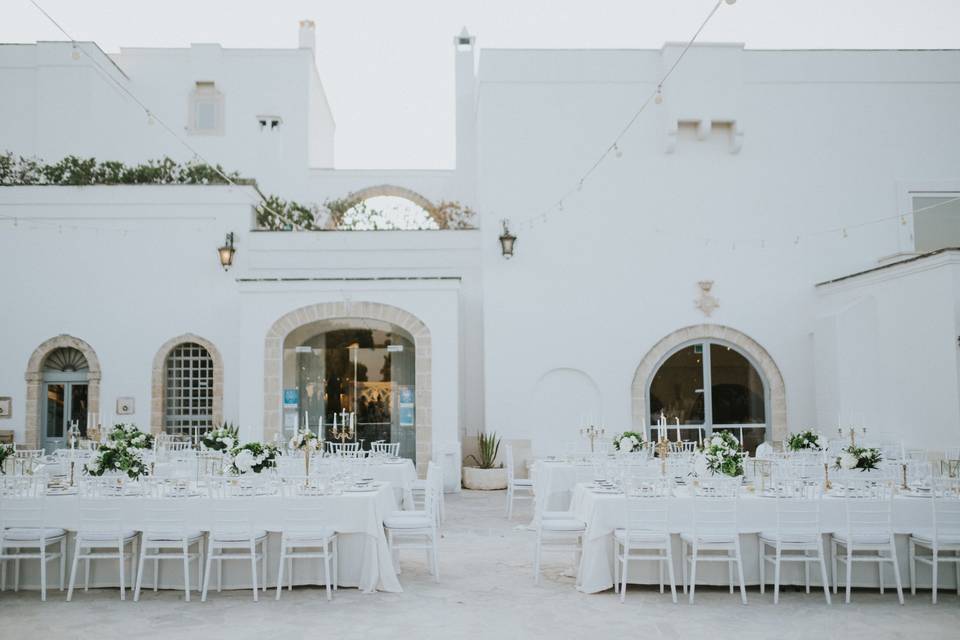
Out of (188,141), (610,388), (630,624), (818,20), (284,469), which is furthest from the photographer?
(188,141)

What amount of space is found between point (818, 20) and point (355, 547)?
28.6 feet

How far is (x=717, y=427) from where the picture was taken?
14148 mm

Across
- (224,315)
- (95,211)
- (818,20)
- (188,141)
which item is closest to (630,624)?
(818,20)

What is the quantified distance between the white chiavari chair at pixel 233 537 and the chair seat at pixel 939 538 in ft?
16.8

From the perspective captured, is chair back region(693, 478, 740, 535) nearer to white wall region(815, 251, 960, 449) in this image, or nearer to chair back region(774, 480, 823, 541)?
chair back region(774, 480, 823, 541)

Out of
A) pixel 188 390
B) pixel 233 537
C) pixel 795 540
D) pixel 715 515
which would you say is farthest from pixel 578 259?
pixel 233 537

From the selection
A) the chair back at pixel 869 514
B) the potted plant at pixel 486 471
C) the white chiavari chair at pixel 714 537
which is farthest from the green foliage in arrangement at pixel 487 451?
the chair back at pixel 869 514

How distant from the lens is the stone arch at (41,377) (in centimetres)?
1384

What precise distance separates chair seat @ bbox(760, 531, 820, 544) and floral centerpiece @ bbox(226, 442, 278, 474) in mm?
4144

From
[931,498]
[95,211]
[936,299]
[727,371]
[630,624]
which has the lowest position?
[630,624]

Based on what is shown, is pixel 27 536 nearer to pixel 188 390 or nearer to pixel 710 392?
pixel 188 390

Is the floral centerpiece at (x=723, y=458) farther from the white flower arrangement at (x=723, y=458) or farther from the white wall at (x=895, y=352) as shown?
the white wall at (x=895, y=352)

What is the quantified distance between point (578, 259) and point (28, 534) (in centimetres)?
954

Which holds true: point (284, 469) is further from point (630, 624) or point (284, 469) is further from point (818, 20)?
point (818, 20)
